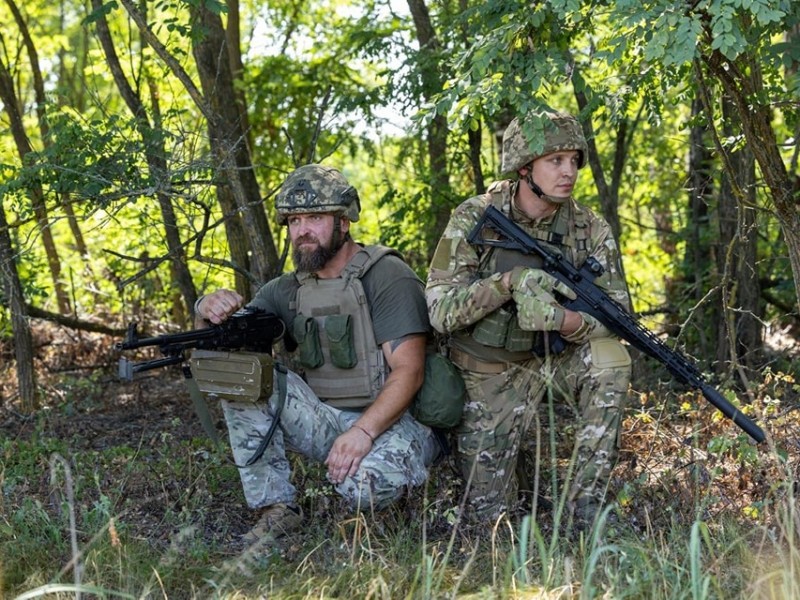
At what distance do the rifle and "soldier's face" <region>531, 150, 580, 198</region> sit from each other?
21cm

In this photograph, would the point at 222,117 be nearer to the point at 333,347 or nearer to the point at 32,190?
the point at 32,190

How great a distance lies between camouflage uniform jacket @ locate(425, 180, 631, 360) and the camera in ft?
14.0

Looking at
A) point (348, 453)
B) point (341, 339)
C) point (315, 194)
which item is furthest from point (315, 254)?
point (348, 453)

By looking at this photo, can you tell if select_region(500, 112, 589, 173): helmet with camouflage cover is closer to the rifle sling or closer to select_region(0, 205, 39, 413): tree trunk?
the rifle sling

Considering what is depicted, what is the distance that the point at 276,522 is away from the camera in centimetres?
417

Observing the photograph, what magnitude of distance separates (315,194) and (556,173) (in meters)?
1.00

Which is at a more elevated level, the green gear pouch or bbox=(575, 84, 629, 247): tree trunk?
bbox=(575, 84, 629, 247): tree trunk

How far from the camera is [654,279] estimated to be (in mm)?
10398

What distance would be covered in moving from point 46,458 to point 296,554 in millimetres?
2042

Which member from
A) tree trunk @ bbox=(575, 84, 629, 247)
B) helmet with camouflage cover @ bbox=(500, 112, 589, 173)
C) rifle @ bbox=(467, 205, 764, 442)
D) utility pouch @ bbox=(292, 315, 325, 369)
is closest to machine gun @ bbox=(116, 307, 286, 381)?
utility pouch @ bbox=(292, 315, 325, 369)

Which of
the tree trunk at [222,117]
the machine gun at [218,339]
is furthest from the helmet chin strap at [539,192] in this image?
the tree trunk at [222,117]

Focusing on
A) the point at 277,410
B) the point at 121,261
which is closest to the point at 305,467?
the point at 277,410

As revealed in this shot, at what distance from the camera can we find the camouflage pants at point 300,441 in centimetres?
412

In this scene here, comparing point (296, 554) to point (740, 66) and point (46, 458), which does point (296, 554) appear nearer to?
point (46, 458)
